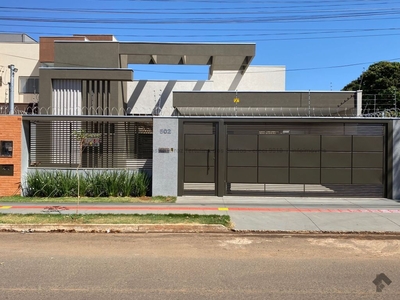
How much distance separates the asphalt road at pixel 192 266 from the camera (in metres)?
4.78

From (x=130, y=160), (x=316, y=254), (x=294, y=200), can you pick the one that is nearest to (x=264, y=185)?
(x=294, y=200)

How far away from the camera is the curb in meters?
8.45

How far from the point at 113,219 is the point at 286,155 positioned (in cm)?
689

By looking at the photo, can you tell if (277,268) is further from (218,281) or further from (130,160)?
(130,160)

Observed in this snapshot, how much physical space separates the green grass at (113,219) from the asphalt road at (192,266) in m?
0.63

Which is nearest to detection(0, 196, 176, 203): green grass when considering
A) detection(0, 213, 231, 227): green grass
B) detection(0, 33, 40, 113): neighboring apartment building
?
detection(0, 213, 231, 227): green grass

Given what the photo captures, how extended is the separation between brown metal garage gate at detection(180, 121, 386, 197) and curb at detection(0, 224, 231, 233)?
4719mm

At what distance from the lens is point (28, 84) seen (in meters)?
32.3

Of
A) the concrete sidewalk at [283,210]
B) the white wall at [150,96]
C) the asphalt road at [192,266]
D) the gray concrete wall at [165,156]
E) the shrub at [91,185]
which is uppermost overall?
the white wall at [150,96]

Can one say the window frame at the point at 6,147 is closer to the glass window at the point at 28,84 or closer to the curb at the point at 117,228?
the curb at the point at 117,228
